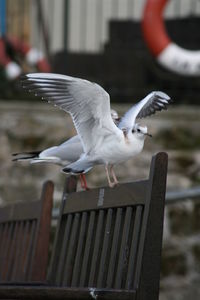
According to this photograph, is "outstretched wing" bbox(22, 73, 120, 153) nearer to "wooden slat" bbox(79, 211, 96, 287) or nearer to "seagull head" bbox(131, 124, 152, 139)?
"seagull head" bbox(131, 124, 152, 139)

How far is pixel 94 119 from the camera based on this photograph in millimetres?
3619

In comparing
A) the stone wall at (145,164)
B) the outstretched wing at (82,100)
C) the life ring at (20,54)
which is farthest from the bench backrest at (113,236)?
the life ring at (20,54)

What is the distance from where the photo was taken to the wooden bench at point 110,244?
2.51 meters

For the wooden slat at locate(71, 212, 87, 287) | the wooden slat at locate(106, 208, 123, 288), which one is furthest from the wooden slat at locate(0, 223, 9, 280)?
the wooden slat at locate(106, 208, 123, 288)

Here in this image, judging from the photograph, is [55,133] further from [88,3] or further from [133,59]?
[88,3]

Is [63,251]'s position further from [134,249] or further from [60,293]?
[60,293]

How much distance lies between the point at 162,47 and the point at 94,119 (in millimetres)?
3691

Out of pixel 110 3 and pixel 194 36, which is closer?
pixel 194 36

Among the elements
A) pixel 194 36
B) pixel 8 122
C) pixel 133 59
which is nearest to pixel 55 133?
pixel 8 122

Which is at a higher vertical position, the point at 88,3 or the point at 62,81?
the point at 88,3

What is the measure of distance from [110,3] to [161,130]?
1.83 m

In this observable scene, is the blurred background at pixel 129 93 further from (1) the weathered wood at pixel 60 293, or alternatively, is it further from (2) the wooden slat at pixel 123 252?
(1) the weathered wood at pixel 60 293

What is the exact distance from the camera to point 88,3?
27.7ft

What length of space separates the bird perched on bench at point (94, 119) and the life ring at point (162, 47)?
3.54 meters
